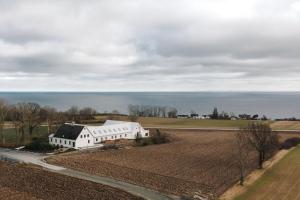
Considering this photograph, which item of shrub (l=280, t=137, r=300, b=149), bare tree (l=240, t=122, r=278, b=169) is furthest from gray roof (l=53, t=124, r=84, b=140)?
shrub (l=280, t=137, r=300, b=149)

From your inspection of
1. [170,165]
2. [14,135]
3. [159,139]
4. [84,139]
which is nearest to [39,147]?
[84,139]

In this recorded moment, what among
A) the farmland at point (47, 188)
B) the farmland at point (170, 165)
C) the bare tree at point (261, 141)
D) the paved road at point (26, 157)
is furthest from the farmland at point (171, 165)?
the farmland at point (47, 188)

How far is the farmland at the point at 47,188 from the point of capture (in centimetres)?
2889

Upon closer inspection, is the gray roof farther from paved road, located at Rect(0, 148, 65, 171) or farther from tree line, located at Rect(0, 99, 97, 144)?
paved road, located at Rect(0, 148, 65, 171)

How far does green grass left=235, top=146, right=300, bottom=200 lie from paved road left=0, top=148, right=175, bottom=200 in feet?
23.8

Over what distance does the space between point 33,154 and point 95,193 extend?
23.1 metres

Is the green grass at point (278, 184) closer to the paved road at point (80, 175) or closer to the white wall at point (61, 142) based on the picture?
the paved road at point (80, 175)

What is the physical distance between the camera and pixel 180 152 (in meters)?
50.6

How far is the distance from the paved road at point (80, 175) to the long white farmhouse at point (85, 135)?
745 centimetres

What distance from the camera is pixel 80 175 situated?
36.8 m

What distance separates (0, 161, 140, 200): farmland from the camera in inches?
1137

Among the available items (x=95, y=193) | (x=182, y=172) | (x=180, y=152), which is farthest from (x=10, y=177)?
(x=180, y=152)

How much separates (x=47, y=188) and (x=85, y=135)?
26707 mm

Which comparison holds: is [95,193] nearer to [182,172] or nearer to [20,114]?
[182,172]
